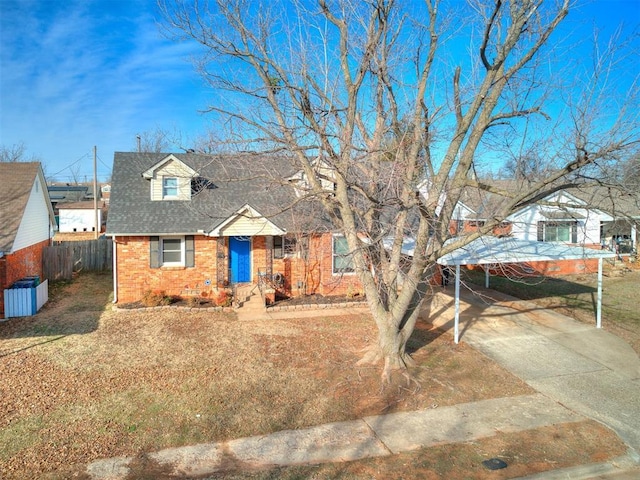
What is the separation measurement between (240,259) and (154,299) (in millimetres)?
3099

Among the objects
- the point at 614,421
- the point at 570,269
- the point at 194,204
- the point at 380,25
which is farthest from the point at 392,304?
the point at 570,269

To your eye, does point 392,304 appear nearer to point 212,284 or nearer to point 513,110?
point 513,110

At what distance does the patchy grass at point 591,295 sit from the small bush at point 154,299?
10154 millimetres

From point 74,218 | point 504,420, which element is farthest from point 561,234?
point 74,218

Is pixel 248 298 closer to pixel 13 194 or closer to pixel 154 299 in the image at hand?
pixel 154 299

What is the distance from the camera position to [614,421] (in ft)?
23.4

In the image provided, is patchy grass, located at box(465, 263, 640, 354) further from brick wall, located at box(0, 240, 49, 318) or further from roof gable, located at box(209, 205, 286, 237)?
brick wall, located at box(0, 240, 49, 318)

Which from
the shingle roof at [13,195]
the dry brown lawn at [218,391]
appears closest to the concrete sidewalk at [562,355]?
the dry brown lawn at [218,391]

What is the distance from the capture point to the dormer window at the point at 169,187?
15891 millimetres

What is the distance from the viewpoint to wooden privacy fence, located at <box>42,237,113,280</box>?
1852 centimetres

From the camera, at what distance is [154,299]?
45.9 feet

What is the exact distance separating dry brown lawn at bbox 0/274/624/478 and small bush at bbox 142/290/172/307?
1.27 metres

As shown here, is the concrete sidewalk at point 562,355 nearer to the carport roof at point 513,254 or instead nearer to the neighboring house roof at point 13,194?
the carport roof at point 513,254

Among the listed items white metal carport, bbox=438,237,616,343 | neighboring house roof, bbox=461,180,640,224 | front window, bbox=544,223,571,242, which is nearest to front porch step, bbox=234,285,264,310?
white metal carport, bbox=438,237,616,343
